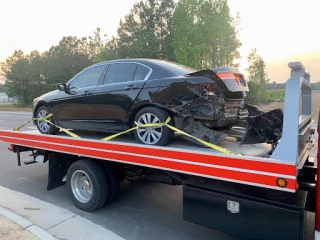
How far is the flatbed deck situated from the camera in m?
2.50

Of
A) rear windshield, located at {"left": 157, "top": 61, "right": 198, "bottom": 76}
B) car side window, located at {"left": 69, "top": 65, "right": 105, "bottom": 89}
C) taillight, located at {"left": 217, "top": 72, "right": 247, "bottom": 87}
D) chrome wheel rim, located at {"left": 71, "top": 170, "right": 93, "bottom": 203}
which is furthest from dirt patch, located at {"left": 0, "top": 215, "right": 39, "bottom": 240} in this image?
taillight, located at {"left": 217, "top": 72, "right": 247, "bottom": 87}

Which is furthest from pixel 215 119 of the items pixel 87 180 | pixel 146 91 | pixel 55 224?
Answer: pixel 55 224

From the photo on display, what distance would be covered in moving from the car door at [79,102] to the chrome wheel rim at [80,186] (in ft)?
2.72

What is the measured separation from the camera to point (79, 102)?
16.6ft

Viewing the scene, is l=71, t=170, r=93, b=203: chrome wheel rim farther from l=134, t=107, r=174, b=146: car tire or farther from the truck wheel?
l=134, t=107, r=174, b=146: car tire

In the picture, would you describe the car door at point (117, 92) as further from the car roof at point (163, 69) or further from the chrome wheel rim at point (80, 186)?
the chrome wheel rim at point (80, 186)

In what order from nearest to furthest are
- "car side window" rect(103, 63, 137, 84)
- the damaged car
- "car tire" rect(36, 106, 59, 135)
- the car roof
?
the damaged car
the car roof
"car side window" rect(103, 63, 137, 84)
"car tire" rect(36, 106, 59, 135)

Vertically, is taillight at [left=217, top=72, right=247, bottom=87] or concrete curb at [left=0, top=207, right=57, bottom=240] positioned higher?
taillight at [left=217, top=72, right=247, bottom=87]

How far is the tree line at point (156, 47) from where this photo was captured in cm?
2352

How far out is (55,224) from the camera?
4027 millimetres

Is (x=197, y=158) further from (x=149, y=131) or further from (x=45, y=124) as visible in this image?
(x=45, y=124)

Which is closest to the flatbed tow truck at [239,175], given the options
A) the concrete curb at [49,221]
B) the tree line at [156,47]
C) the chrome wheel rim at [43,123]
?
the concrete curb at [49,221]

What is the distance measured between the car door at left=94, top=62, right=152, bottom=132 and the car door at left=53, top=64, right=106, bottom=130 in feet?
0.58

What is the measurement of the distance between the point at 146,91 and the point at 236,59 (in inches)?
924
